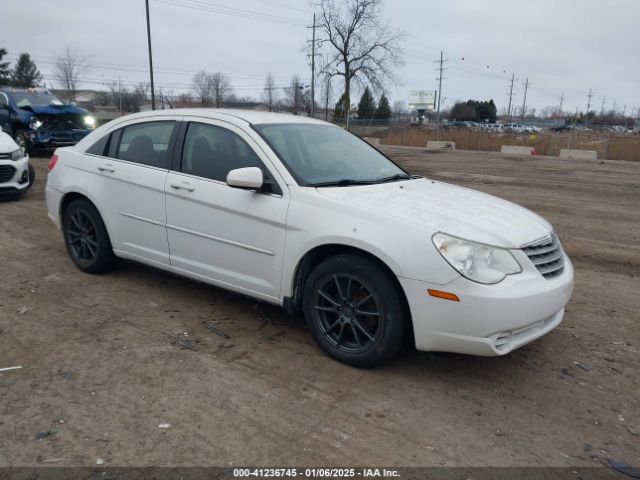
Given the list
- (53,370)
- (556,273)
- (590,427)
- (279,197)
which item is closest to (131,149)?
(279,197)

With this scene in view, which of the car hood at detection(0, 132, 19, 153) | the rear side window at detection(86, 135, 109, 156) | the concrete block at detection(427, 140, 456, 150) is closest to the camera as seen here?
the rear side window at detection(86, 135, 109, 156)

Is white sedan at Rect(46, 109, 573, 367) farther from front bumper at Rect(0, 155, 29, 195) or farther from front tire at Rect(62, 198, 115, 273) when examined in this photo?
front bumper at Rect(0, 155, 29, 195)

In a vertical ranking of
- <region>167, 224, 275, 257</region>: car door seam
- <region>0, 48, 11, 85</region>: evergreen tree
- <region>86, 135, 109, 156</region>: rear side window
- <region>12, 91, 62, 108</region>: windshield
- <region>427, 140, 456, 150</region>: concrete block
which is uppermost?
<region>0, 48, 11, 85</region>: evergreen tree

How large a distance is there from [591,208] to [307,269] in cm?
876

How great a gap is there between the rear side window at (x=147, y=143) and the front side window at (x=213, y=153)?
25 centimetres

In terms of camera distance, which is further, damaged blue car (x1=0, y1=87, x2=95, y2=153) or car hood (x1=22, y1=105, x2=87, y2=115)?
car hood (x1=22, y1=105, x2=87, y2=115)

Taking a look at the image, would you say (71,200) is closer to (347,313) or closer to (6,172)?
(347,313)

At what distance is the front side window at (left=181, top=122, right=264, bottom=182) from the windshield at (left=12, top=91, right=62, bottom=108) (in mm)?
14003

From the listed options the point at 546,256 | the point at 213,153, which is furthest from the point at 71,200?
the point at 546,256

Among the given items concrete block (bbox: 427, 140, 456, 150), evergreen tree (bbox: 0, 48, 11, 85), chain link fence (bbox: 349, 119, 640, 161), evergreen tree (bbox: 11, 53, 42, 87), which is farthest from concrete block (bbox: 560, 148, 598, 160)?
evergreen tree (bbox: 11, 53, 42, 87)

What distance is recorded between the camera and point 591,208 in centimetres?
1042

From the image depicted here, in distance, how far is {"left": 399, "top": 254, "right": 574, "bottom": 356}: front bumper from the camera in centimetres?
302

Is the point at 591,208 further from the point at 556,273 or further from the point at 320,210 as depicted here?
the point at 320,210

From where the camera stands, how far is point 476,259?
3.11 m
